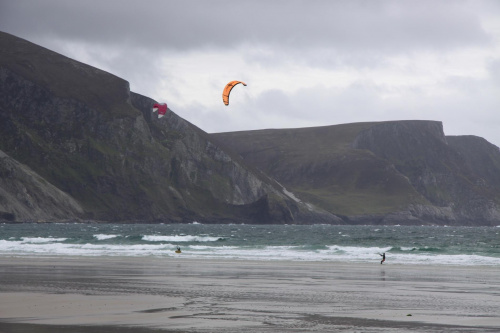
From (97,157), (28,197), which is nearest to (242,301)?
(28,197)

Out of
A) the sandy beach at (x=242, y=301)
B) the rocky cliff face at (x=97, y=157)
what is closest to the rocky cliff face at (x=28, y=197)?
the rocky cliff face at (x=97, y=157)

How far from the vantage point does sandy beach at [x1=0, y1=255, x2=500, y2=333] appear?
51.7ft

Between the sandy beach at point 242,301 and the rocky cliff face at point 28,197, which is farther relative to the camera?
the rocky cliff face at point 28,197

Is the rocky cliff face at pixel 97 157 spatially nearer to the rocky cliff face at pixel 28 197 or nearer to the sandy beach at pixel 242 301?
the rocky cliff face at pixel 28 197

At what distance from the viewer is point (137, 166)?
7451 inches

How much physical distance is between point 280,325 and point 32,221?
473ft

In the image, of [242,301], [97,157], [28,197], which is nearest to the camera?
[242,301]

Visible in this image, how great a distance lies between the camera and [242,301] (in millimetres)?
20578

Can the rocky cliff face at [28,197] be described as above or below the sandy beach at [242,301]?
above

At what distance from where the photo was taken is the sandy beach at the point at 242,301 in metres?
15.7

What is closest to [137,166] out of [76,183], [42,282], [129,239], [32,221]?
[76,183]

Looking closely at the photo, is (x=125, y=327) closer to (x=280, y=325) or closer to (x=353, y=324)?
(x=280, y=325)

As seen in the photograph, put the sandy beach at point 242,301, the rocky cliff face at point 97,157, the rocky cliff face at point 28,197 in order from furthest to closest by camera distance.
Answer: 1. the rocky cliff face at point 97,157
2. the rocky cliff face at point 28,197
3. the sandy beach at point 242,301

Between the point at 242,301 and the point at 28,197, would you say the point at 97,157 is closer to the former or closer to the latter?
the point at 28,197
